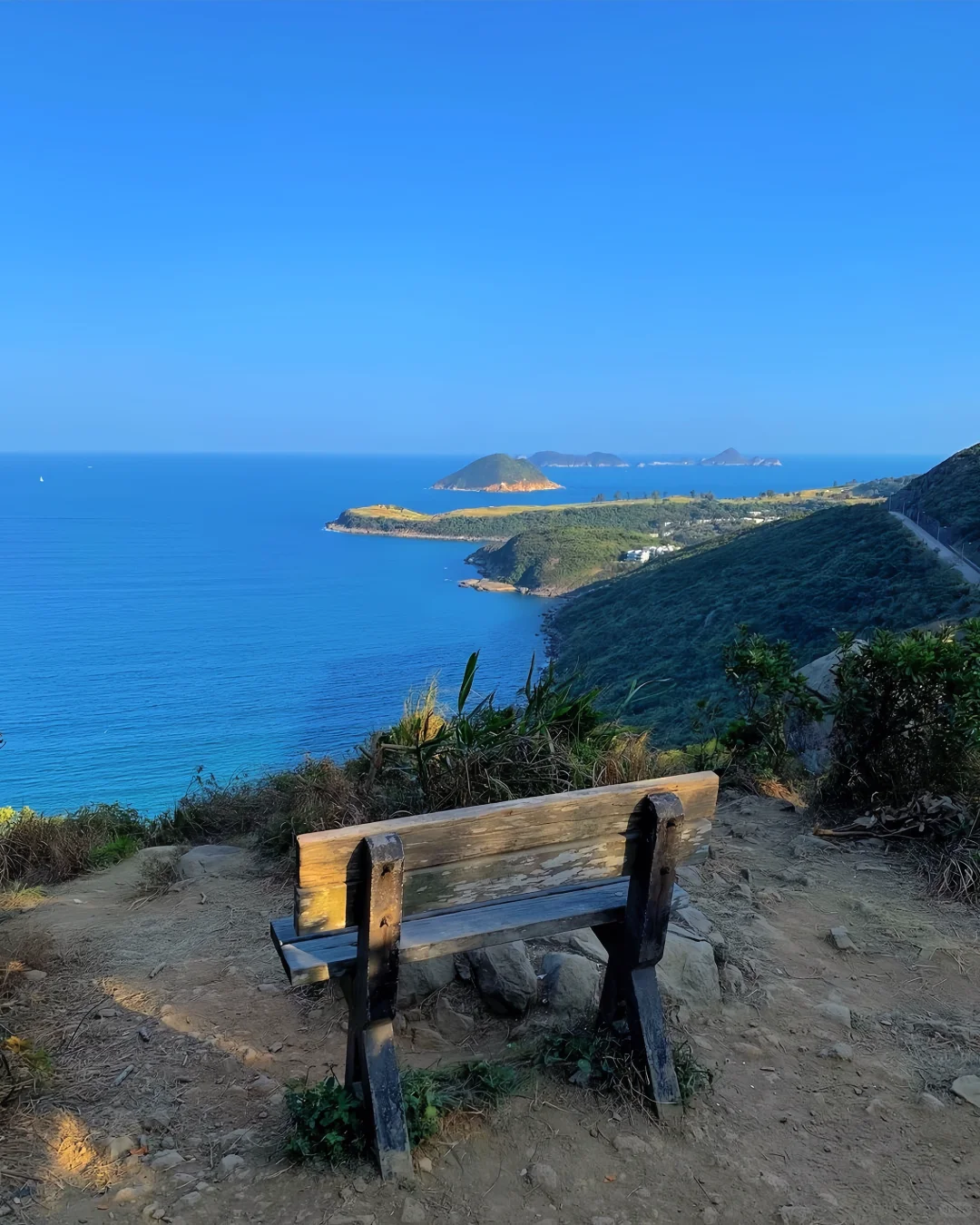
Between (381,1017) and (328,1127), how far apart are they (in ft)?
1.25

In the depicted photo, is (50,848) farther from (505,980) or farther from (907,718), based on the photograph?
(907,718)

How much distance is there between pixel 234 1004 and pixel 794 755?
15.6ft

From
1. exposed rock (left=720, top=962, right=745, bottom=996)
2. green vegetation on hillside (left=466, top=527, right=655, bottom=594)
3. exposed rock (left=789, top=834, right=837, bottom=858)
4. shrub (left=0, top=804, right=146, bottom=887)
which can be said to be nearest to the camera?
exposed rock (left=720, top=962, right=745, bottom=996)

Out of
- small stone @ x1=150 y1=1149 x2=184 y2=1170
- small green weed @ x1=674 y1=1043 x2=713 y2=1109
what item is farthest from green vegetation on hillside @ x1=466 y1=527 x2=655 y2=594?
Result: small stone @ x1=150 y1=1149 x2=184 y2=1170

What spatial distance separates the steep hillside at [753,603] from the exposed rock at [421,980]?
33.6 ft

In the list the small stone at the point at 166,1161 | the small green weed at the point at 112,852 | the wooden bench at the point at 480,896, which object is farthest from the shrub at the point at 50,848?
the wooden bench at the point at 480,896

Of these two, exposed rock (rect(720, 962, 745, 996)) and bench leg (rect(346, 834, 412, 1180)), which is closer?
bench leg (rect(346, 834, 412, 1180))

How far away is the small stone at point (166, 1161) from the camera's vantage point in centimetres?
240

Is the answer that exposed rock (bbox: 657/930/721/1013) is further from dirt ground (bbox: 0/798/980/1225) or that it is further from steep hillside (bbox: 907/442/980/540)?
steep hillside (bbox: 907/442/980/540)

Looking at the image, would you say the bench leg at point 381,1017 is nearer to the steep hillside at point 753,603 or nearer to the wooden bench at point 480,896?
the wooden bench at point 480,896

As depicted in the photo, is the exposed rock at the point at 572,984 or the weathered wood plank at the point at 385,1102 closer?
the weathered wood plank at the point at 385,1102

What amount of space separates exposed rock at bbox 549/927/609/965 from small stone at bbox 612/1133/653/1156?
0.92 meters

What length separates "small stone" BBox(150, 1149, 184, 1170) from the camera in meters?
2.40

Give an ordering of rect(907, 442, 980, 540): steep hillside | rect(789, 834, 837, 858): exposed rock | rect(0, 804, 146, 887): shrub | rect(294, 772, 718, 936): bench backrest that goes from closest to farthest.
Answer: rect(294, 772, 718, 936): bench backrest < rect(789, 834, 837, 858): exposed rock < rect(0, 804, 146, 887): shrub < rect(907, 442, 980, 540): steep hillside
